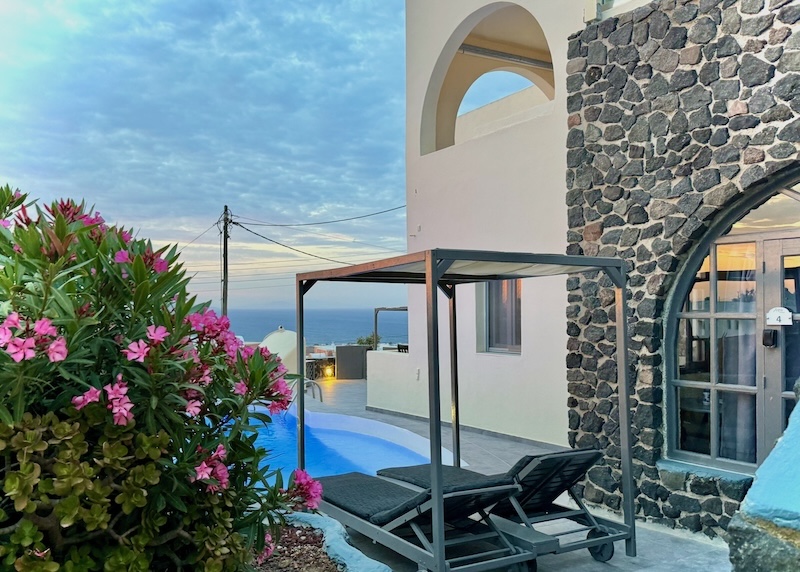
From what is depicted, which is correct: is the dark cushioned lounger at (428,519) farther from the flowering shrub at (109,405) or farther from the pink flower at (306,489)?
the flowering shrub at (109,405)

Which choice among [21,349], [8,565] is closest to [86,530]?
[8,565]

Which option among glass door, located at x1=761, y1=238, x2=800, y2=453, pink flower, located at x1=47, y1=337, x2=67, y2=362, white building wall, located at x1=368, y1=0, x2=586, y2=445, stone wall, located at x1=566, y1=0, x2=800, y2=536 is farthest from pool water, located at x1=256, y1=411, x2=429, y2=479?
pink flower, located at x1=47, y1=337, x2=67, y2=362

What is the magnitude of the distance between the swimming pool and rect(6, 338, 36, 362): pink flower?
23.3 feet

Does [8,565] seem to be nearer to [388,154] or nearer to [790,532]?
[790,532]

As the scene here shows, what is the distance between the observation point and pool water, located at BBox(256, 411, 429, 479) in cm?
958

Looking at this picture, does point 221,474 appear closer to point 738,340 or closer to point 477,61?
point 738,340

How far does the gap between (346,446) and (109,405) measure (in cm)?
898

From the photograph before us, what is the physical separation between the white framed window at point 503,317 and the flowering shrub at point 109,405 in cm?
783

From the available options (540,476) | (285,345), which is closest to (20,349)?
(540,476)

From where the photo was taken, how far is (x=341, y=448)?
34.9 ft

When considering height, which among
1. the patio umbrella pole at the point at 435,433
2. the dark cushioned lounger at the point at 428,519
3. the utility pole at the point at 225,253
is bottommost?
the dark cushioned lounger at the point at 428,519

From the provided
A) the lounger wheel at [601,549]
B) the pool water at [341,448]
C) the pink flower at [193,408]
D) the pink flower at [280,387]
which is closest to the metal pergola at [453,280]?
the lounger wheel at [601,549]

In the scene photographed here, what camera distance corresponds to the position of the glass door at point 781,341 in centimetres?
529

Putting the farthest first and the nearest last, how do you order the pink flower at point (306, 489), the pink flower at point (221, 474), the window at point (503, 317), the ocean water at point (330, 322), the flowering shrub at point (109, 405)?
1. the ocean water at point (330, 322)
2. the window at point (503, 317)
3. the pink flower at point (306, 489)
4. the pink flower at point (221, 474)
5. the flowering shrub at point (109, 405)
